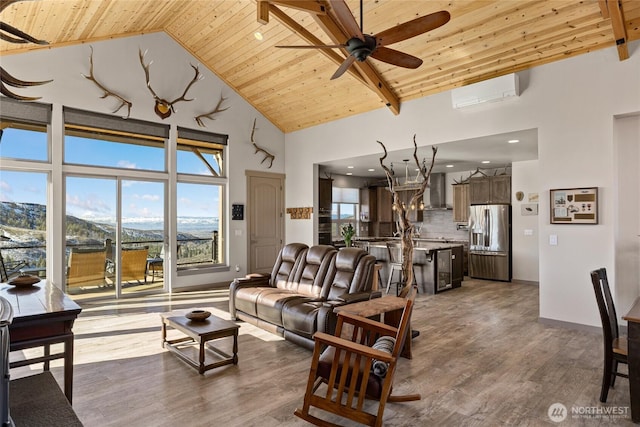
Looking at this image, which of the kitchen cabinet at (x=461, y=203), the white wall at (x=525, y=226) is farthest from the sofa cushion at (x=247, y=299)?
the kitchen cabinet at (x=461, y=203)

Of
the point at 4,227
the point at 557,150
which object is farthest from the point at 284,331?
the point at 4,227

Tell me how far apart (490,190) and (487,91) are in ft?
12.5

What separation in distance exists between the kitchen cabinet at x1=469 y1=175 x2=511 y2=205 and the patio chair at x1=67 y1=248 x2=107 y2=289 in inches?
304

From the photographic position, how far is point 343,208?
35.6 feet

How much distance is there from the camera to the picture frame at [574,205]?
174 inches

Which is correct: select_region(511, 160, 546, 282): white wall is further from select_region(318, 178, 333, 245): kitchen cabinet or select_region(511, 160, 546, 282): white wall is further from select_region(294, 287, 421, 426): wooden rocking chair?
select_region(294, 287, 421, 426): wooden rocking chair

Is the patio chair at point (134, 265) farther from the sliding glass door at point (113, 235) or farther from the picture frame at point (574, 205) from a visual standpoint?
the picture frame at point (574, 205)

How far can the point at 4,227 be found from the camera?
5.42 m

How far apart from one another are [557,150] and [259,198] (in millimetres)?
5673

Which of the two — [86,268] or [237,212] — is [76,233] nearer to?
[86,268]

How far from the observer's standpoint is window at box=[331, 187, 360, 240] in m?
10.6

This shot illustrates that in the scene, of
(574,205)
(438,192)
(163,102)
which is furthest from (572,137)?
(163,102)

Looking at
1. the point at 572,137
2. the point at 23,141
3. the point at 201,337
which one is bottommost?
the point at 201,337

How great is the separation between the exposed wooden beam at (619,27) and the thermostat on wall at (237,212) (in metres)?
6.50
